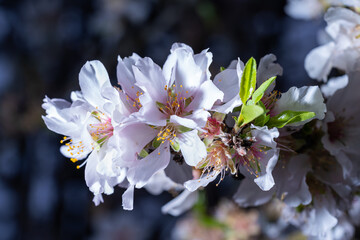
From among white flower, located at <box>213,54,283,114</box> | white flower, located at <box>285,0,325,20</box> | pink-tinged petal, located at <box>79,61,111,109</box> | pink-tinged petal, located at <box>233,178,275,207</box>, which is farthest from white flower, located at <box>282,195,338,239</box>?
white flower, located at <box>285,0,325,20</box>

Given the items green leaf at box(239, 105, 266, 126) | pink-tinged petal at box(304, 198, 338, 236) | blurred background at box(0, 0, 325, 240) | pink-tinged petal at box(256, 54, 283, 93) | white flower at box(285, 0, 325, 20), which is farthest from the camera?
blurred background at box(0, 0, 325, 240)

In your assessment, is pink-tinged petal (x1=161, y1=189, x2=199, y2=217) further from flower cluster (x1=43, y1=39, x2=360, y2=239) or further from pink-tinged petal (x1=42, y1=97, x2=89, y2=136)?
pink-tinged petal (x1=42, y1=97, x2=89, y2=136)

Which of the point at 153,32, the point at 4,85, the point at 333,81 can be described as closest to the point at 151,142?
the point at 333,81

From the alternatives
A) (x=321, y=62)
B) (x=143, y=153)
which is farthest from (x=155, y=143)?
(x=321, y=62)

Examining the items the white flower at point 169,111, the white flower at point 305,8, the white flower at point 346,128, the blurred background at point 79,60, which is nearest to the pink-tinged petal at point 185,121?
the white flower at point 169,111

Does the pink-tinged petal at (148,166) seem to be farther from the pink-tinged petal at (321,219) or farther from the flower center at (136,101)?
the pink-tinged petal at (321,219)
